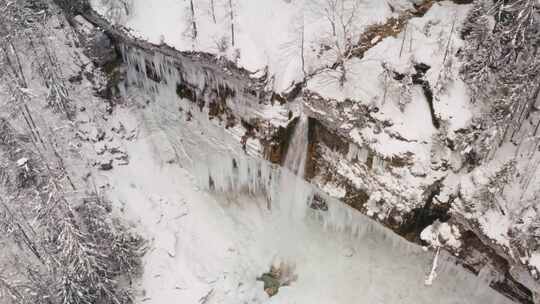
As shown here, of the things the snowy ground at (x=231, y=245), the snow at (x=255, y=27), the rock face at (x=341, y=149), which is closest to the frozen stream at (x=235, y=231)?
the snowy ground at (x=231, y=245)

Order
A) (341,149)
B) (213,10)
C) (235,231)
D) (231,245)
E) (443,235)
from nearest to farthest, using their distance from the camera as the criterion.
Answer: (443,235) < (341,149) < (213,10) < (231,245) < (235,231)

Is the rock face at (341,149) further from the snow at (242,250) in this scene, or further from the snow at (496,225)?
the snow at (242,250)

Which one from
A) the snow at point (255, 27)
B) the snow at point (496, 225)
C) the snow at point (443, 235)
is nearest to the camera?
the snow at point (496, 225)

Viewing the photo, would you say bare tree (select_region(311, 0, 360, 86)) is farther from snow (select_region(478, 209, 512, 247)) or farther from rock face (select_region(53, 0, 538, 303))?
snow (select_region(478, 209, 512, 247))

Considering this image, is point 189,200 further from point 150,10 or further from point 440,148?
point 440,148

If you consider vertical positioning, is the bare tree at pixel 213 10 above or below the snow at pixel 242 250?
above

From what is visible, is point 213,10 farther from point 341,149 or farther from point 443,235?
point 443,235

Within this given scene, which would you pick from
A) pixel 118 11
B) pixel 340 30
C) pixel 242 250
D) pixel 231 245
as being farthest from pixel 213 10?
pixel 242 250
